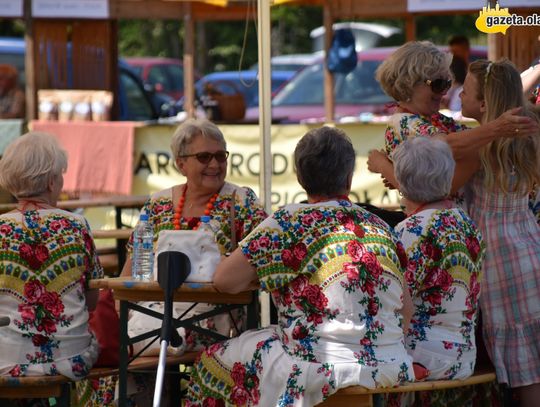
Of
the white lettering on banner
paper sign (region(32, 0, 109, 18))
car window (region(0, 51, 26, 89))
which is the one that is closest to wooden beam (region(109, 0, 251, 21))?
paper sign (region(32, 0, 109, 18))

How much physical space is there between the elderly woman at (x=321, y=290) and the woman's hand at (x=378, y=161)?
0.92m

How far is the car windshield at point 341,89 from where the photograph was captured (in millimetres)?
13125

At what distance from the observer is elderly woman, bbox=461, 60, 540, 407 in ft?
15.2

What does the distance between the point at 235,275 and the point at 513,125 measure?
4.42 ft

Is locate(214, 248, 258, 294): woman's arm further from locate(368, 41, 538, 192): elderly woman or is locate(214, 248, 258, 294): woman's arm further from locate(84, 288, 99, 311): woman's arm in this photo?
locate(368, 41, 538, 192): elderly woman

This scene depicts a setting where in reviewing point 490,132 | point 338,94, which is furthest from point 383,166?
point 338,94

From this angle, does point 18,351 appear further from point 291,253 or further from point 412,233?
point 412,233

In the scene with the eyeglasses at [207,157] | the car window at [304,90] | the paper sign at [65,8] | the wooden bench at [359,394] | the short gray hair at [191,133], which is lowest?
the wooden bench at [359,394]

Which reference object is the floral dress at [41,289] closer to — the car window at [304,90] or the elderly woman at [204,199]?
the elderly woman at [204,199]

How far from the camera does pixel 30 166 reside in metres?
4.36

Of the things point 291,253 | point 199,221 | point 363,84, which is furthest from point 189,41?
point 291,253

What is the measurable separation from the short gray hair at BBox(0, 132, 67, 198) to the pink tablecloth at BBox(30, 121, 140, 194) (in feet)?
20.1

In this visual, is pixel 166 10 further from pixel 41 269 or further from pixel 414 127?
pixel 41 269

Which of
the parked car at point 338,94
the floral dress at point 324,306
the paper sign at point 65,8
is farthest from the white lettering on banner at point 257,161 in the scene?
the floral dress at point 324,306
